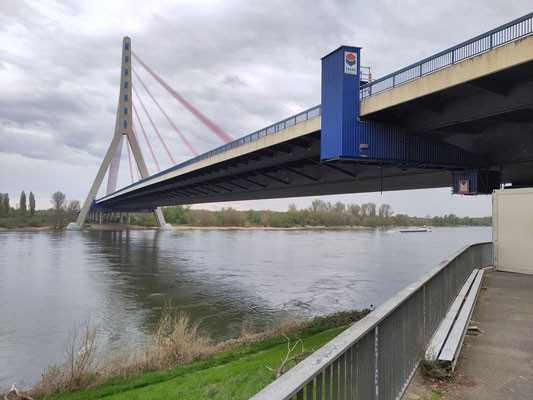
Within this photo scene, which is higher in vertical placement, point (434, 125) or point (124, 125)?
point (124, 125)

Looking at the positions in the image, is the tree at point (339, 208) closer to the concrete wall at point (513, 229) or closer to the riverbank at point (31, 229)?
the riverbank at point (31, 229)

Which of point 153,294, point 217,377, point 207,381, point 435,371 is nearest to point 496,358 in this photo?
point 435,371

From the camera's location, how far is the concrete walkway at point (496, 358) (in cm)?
409

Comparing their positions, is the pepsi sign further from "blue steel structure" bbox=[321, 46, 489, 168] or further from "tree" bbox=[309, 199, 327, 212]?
"tree" bbox=[309, 199, 327, 212]

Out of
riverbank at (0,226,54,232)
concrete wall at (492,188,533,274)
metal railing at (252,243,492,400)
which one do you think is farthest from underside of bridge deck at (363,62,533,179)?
riverbank at (0,226,54,232)

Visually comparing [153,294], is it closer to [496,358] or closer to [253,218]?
[496,358]

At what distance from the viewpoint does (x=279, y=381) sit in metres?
2.02

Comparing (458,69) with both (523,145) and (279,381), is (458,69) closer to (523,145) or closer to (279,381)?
(523,145)

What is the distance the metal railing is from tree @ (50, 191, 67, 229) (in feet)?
338

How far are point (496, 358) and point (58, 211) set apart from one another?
357 feet

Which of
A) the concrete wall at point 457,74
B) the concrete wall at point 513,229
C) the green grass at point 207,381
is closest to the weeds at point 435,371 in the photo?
the green grass at point 207,381

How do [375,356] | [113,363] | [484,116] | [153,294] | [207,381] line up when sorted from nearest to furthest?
[375,356]
[207,381]
[113,363]
[484,116]
[153,294]

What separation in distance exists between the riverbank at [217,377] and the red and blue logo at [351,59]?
8.45 meters

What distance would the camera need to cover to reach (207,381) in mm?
8367
